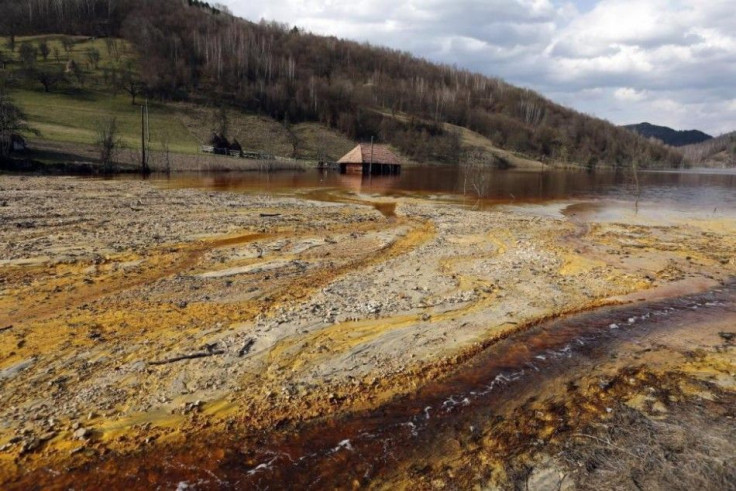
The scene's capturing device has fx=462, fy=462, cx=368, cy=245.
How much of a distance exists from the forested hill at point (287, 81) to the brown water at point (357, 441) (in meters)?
108

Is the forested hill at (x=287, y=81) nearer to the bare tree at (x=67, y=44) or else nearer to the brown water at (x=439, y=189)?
the bare tree at (x=67, y=44)

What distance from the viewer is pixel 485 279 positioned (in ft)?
41.1

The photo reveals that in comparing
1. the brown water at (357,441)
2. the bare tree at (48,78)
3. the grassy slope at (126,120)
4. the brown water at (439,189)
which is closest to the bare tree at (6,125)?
the grassy slope at (126,120)

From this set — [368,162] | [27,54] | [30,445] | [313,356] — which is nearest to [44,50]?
[27,54]

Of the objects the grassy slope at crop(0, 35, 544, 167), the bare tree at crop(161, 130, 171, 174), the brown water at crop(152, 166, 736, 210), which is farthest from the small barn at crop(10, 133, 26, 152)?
the bare tree at crop(161, 130, 171, 174)

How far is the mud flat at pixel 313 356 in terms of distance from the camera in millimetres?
5484

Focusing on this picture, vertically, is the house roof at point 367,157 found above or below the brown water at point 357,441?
above

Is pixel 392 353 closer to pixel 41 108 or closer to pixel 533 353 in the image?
pixel 533 353

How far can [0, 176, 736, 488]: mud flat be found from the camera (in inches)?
216

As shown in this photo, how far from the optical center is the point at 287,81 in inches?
5157

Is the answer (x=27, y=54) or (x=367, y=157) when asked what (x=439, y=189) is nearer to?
(x=367, y=157)

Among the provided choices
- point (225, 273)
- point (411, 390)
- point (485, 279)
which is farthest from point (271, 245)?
point (411, 390)

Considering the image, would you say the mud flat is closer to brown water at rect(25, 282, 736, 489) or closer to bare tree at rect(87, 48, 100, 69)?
brown water at rect(25, 282, 736, 489)

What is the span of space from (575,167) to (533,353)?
136 metres
